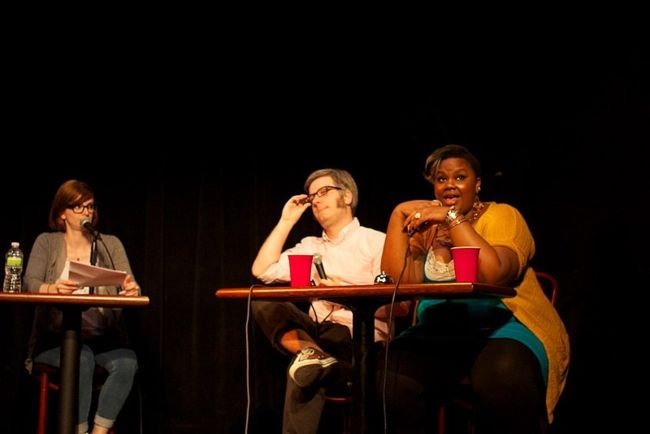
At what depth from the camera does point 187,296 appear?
148 inches

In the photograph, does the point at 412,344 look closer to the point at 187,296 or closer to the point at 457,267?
the point at 457,267

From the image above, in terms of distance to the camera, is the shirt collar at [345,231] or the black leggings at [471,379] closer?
the black leggings at [471,379]

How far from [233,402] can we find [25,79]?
2.04m

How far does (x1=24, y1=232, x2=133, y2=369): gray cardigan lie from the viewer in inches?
122

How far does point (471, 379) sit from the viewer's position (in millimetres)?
2172

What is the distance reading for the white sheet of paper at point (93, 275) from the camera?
2.28 metres

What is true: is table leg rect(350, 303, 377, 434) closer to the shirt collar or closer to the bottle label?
the shirt collar

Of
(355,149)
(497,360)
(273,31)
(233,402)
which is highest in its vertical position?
(273,31)

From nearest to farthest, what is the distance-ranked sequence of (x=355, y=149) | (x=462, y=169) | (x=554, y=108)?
(x=462, y=169) < (x=554, y=108) < (x=355, y=149)

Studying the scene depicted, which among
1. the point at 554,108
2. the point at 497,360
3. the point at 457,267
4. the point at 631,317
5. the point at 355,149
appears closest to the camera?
the point at 457,267

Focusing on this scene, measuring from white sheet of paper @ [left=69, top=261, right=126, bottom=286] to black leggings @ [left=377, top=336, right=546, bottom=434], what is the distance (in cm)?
99

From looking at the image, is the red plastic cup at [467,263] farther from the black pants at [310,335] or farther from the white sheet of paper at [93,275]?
the white sheet of paper at [93,275]

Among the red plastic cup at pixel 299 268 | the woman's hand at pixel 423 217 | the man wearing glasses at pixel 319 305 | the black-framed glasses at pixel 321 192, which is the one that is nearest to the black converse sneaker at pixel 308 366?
the man wearing glasses at pixel 319 305

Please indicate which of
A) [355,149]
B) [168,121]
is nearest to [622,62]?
[355,149]
